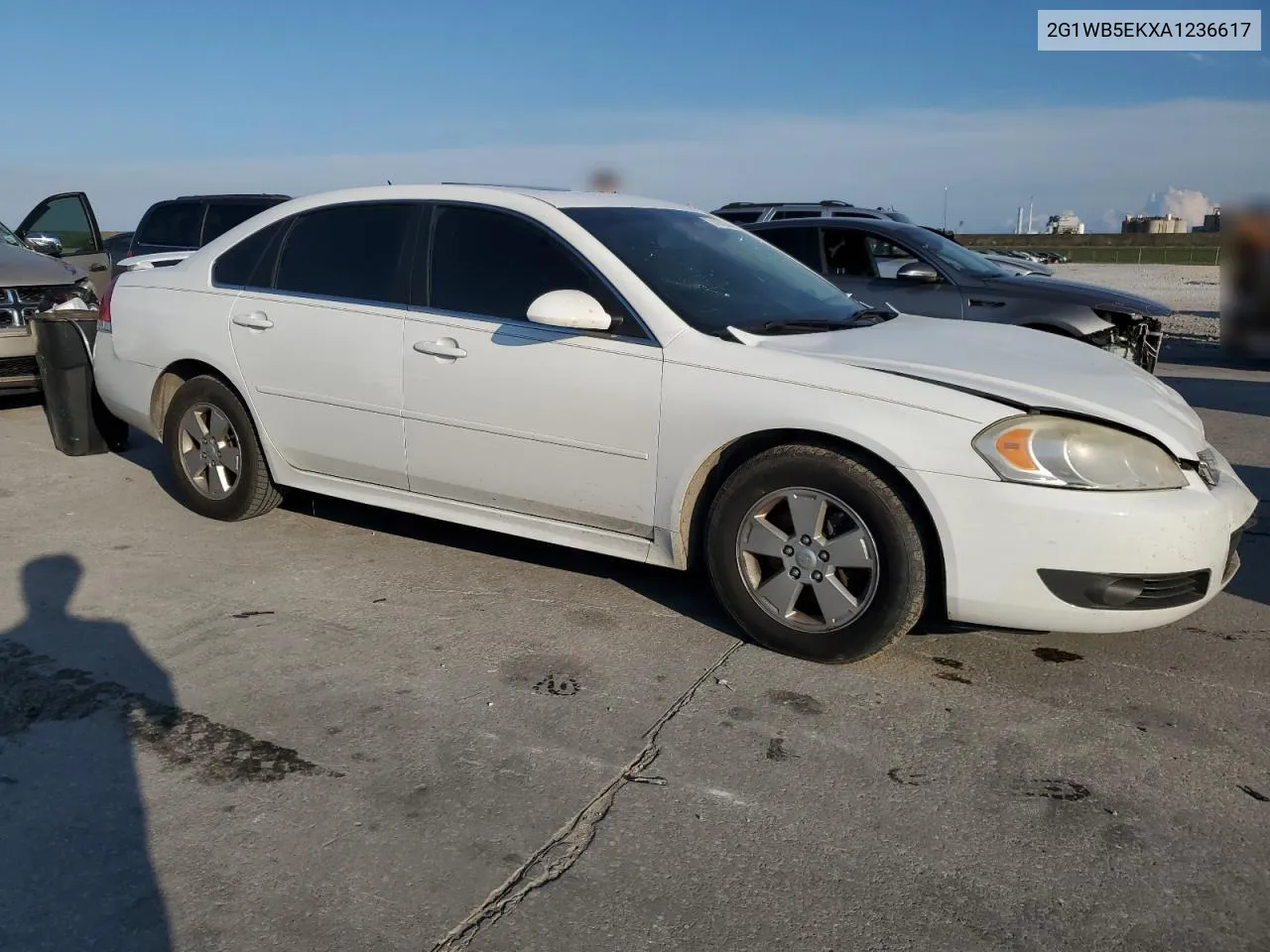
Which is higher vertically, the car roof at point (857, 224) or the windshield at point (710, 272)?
the car roof at point (857, 224)

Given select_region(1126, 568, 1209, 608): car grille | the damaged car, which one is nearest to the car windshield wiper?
select_region(1126, 568, 1209, 608): car grille

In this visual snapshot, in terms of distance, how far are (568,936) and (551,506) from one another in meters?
2.07

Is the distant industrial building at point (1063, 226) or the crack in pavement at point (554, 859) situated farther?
the distant industrial building at point (1063, 226)

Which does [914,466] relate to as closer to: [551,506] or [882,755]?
[882,755]

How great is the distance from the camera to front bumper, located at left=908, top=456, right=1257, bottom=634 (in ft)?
10.9

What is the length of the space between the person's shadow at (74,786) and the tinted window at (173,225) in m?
8.73

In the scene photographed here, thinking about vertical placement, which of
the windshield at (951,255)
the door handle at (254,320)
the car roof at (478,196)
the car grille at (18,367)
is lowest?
the car grille at (18,367)

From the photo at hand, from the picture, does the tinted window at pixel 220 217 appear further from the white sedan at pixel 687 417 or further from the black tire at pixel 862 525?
the black tire at pixel 862 525

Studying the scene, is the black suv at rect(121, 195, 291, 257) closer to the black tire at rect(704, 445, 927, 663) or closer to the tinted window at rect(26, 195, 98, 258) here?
the tinted window at rect(26, 195, 98, 258)

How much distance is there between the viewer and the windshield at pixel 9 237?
9000mm

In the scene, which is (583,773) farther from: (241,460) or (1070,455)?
(241,460)

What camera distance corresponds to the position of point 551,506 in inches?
167

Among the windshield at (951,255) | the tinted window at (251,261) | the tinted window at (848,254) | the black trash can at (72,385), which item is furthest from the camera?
the tinted window at (848,254)

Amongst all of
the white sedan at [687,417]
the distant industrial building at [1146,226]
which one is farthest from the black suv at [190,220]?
the distant industrial building at [1146,226]
